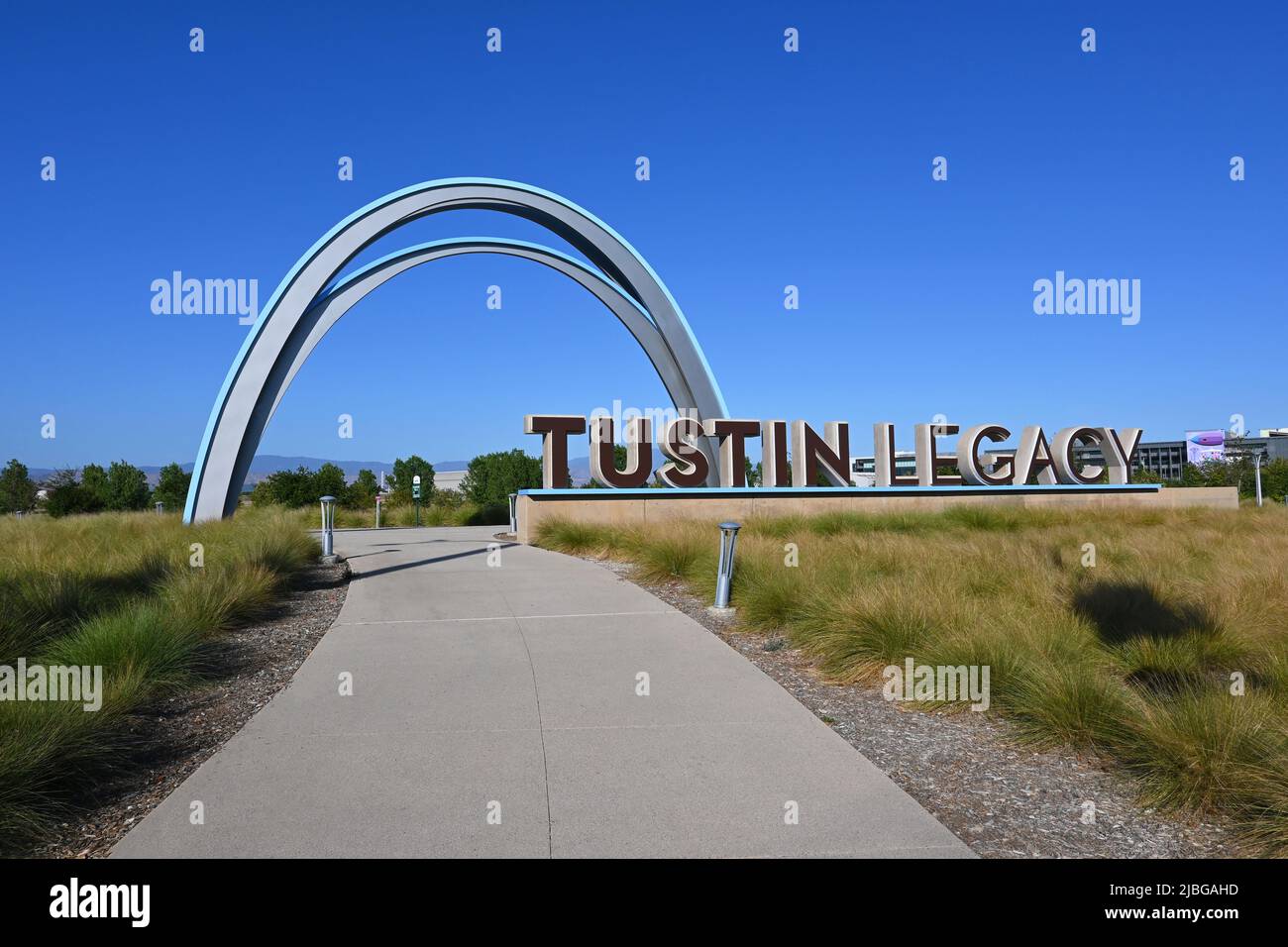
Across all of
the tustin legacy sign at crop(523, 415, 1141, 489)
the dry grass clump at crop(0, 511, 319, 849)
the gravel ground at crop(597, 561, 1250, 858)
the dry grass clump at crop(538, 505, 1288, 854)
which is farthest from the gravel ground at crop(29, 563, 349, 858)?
the tustin legacy sign at crop(523, 415, 1141, 489)

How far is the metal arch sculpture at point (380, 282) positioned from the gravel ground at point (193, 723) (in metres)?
13.9

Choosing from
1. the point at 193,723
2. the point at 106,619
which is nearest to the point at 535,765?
the point at 193,723

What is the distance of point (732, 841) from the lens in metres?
4.04

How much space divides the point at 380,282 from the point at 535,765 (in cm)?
2366

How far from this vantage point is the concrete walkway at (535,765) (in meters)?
4.07

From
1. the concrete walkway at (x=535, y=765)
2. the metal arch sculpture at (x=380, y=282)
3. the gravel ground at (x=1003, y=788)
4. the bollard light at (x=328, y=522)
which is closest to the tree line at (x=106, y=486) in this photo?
the metal arch sculpture at (x=380, y=282)

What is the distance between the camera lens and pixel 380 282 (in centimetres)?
2614

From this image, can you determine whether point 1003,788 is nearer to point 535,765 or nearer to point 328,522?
point 535,765

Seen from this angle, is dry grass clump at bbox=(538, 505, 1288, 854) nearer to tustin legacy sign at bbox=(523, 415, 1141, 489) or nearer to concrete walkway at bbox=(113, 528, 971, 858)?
concrete walkway at bbox=(113, 528, 971, 858)
